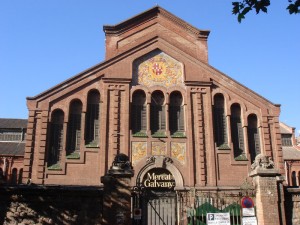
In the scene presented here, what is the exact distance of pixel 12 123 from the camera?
130 ft

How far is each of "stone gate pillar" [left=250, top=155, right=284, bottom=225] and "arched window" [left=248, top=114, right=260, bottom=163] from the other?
37.5 feet

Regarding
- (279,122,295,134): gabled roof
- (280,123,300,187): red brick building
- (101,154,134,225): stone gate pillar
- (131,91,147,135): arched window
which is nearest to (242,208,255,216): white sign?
(101,154,134,225): stone gate pillar

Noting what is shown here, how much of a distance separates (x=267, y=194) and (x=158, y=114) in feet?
41.5

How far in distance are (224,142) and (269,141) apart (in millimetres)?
3217

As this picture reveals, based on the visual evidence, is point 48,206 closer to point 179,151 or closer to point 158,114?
point 179,151

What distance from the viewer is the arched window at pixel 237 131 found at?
24.7 meters

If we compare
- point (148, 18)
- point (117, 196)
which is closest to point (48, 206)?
point (117, 196)

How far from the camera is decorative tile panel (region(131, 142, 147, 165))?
23.2 metres

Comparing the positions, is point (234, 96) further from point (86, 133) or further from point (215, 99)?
point (86, 133)

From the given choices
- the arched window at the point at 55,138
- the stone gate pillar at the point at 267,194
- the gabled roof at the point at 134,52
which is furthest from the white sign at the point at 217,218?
the gabled roof at the point at 134,52

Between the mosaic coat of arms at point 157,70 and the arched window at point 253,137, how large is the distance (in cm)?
576

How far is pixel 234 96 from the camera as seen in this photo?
84.6 ft

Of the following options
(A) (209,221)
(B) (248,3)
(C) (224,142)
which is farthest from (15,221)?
(C) (224,142)

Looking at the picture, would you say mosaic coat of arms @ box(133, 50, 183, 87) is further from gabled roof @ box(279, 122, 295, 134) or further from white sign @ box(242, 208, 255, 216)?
gabled roof @ box(279, 122, 295, 134)
